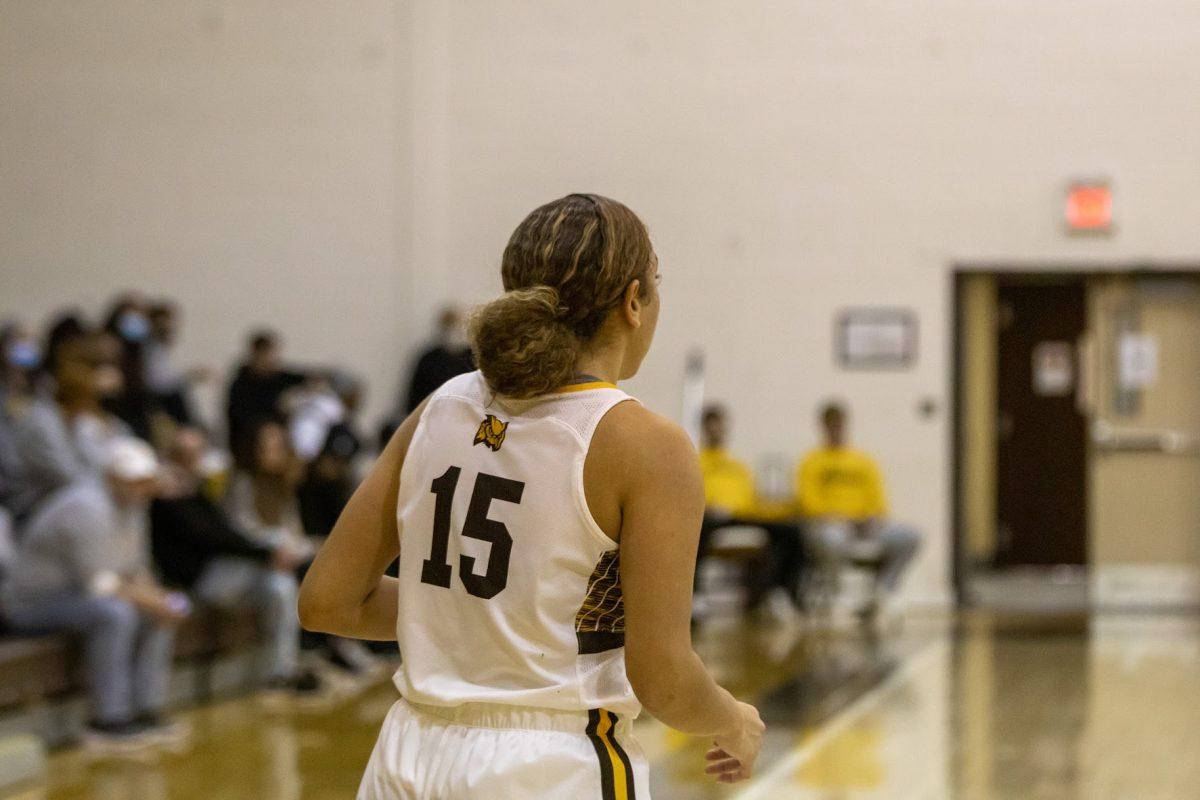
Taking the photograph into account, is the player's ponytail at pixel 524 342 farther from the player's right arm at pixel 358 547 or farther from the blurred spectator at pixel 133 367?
the blurred spectator at pixel 133 367

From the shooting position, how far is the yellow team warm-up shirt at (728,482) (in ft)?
34.8

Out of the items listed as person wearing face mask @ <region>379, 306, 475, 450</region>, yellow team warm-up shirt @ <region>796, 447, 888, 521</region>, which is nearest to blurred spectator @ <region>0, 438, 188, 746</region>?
person wearing face mask @ <region>379, 306, 475, 450</region>

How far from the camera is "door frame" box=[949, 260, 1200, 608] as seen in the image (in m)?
11.2

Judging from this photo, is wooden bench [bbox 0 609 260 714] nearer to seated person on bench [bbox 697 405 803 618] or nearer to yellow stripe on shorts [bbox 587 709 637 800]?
yellow stripe on shorts [bbox 587 709 637 800]

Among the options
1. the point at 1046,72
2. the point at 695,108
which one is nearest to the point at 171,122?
the point at 695,108

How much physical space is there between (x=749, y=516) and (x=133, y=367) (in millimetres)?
4146

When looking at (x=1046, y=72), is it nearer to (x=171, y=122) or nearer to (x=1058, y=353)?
(x=1058, y=353)

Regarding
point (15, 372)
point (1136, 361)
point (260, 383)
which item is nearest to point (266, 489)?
point (15, 372)

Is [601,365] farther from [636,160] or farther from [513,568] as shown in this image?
[636,160]

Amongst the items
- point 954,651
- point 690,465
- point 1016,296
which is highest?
point 1016,296

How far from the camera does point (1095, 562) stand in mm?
11469

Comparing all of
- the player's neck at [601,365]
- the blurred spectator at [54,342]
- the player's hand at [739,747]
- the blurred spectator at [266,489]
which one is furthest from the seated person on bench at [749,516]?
the player's neck at [601,365]

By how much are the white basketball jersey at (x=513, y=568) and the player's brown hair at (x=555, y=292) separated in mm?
44

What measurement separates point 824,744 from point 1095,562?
603 cm
